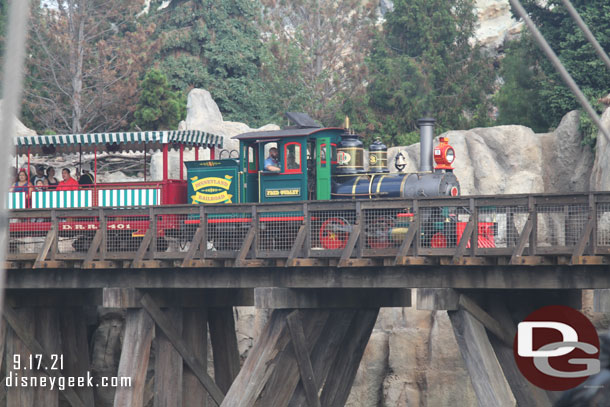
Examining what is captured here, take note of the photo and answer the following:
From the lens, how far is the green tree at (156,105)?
40.8 m

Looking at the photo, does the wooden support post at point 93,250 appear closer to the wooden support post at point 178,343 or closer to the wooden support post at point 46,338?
the wooden support post at point 178,343

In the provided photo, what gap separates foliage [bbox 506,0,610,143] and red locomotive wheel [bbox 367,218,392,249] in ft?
50.7

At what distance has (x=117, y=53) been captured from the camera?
1770 inches

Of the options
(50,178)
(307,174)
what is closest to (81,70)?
(50,178)

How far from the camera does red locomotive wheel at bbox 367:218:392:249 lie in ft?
56.4

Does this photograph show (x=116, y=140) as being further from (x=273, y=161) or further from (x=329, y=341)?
(x=329, y=341)

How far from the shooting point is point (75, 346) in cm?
2280

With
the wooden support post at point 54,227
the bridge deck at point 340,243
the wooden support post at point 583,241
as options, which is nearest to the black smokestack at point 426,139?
the bridge deck at point 340,243

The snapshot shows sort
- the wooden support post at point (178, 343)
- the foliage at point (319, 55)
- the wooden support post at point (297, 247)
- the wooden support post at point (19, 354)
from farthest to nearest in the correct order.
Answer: the foliage at point (319, 55), the wooden support post at point (19, 354), the wooden support post at point (178, 343), the wooden support post at point (297, 247)

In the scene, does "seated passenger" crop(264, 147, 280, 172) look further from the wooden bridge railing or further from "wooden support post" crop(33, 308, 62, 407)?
"wooden support post" crop(33, 308, 62, 407)

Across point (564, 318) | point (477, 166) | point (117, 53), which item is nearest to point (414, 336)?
point (477, 166)

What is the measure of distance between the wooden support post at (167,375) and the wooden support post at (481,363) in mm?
6036

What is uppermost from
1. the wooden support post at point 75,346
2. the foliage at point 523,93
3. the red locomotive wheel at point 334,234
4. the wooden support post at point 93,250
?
the foliage at point 523,93

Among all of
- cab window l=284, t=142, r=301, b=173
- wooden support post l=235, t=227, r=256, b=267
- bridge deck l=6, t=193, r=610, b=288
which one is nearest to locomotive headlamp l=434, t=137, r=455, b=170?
bridge deck l=6, t=193, r=610, b=288
